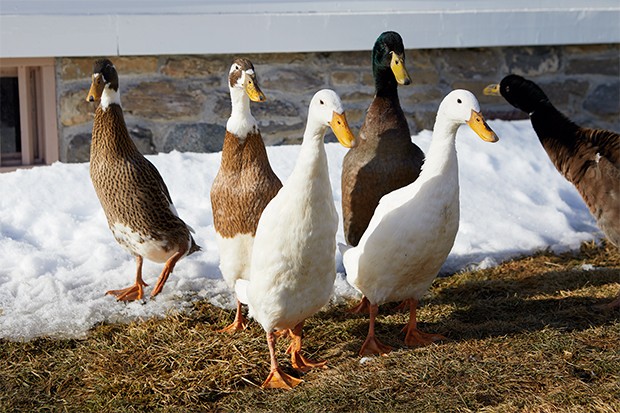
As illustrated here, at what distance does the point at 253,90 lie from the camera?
4426mm

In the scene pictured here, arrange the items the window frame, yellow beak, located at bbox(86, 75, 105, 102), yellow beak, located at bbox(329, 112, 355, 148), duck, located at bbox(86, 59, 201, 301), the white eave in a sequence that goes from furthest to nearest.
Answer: the window frame, the white eave, duck, located at bbox(86, 59, 201, 301), yellow beak, located at bbox(86, 75, 105, 102), yellow beak, located at bbox(329, 112, 355, 148)

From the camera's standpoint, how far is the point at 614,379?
412 centimetres

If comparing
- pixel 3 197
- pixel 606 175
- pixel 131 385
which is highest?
pixel 606 175

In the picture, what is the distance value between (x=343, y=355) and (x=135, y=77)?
3400 millimetres

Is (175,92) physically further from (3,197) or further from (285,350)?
(285,350)

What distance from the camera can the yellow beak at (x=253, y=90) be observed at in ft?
14.4

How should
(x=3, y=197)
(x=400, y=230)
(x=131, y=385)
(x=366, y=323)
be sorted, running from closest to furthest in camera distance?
(x=131, y=385)
(x=400, y=230)
(x=366, y=323)
(x=3, y=197)

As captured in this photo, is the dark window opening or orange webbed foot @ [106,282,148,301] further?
the dark window opening

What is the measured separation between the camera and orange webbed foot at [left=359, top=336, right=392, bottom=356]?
443 centimetres

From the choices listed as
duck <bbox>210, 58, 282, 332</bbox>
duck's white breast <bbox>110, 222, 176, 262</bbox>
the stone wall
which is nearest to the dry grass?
duck's white breast <bbox>110, 222, 176, 262</bbox>

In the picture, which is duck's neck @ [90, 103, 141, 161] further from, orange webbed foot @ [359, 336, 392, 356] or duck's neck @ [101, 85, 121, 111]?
orange webbed foot @ [359, 336, 392, 356]

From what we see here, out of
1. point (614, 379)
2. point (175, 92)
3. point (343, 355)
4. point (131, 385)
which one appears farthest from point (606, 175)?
point (175, 92)

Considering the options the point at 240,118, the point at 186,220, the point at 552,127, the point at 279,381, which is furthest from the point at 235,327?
the point at 552,127

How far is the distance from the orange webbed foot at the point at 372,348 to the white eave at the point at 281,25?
3.31 metres
